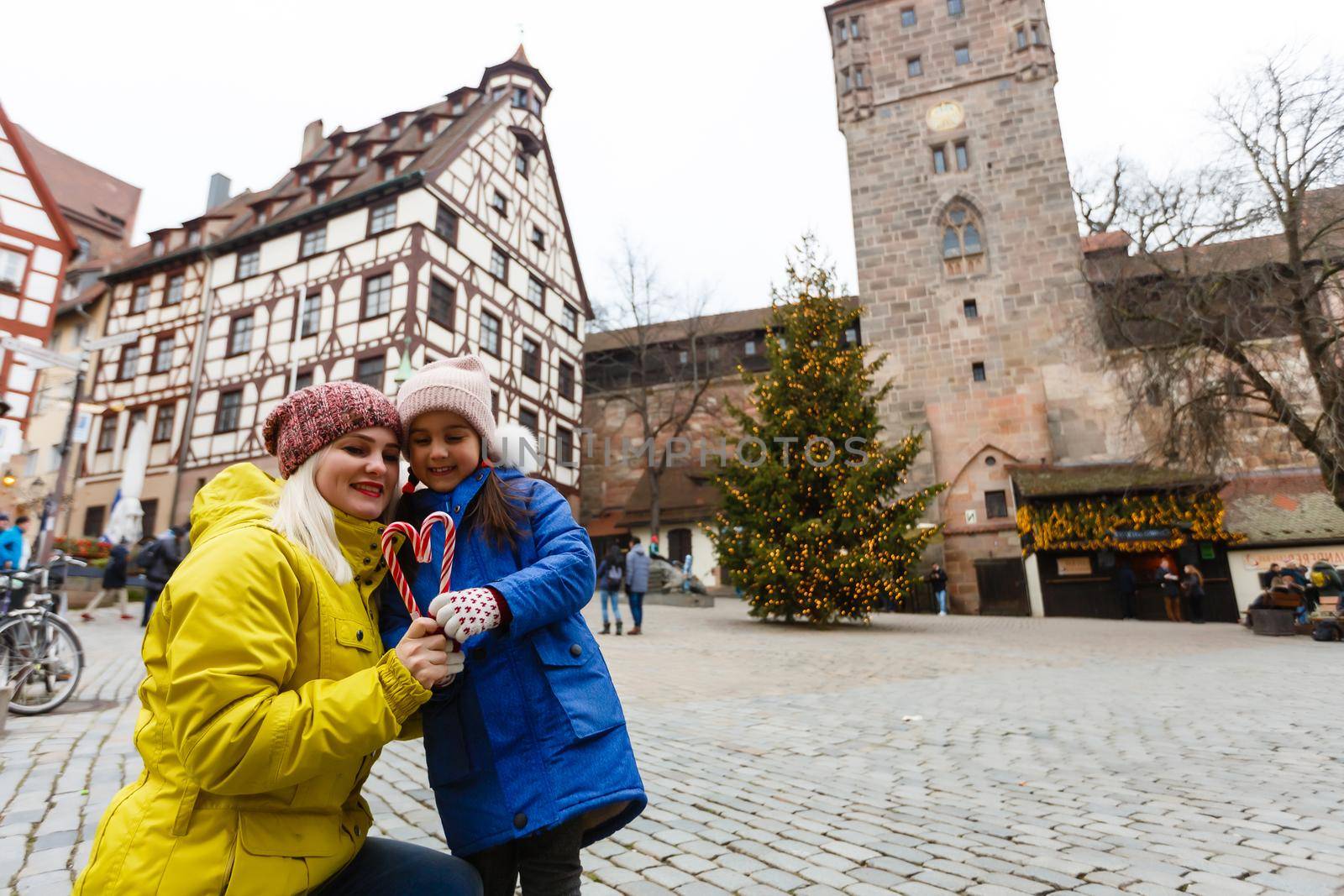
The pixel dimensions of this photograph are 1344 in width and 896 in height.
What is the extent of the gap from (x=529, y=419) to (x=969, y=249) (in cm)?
1656

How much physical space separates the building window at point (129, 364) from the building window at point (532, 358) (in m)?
13.0

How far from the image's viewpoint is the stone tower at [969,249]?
80.4 feet

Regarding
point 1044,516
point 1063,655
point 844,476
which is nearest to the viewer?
point 1063,655

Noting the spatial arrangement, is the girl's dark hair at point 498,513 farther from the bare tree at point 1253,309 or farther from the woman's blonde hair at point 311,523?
the bare tree at point 1253,309

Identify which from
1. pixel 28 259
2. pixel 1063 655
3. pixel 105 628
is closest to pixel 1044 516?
pixel 1063 655

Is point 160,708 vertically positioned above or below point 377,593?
below

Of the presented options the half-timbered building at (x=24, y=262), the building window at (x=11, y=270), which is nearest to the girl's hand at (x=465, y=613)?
the half-timbered building at (x=24, y=262)

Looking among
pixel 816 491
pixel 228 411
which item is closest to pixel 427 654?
pixel 816 491

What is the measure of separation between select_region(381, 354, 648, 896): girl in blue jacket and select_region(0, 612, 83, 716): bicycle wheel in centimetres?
620

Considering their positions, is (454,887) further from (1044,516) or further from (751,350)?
(751,350)

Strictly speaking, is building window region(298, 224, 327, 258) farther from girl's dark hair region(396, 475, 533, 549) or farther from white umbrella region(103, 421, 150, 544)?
girl's dark hair region(396, 475, 533, 549)

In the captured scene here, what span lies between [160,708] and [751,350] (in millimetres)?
33585

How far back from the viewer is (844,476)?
15.0 meters

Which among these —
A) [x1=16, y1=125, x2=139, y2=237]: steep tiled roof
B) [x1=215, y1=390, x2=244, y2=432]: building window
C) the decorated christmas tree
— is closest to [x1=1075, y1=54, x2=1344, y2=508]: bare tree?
the decorated christmas tree
